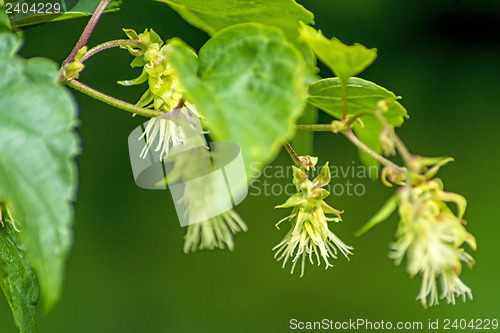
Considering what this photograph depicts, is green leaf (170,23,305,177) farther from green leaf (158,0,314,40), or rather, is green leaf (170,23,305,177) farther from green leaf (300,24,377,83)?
green leaf (158,0,314,40)

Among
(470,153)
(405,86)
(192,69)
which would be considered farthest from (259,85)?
(470,153)

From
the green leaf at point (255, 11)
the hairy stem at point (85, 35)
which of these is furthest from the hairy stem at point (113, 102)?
the green leaf at point (255, 11)

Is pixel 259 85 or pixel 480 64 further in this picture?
pixel 480 64

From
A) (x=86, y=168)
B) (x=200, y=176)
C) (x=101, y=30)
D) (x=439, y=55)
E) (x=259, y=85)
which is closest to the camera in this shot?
(x=259, y=85)

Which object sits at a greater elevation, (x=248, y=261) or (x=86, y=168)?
(x=86, y=168)

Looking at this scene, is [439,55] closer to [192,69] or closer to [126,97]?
[126,97]
